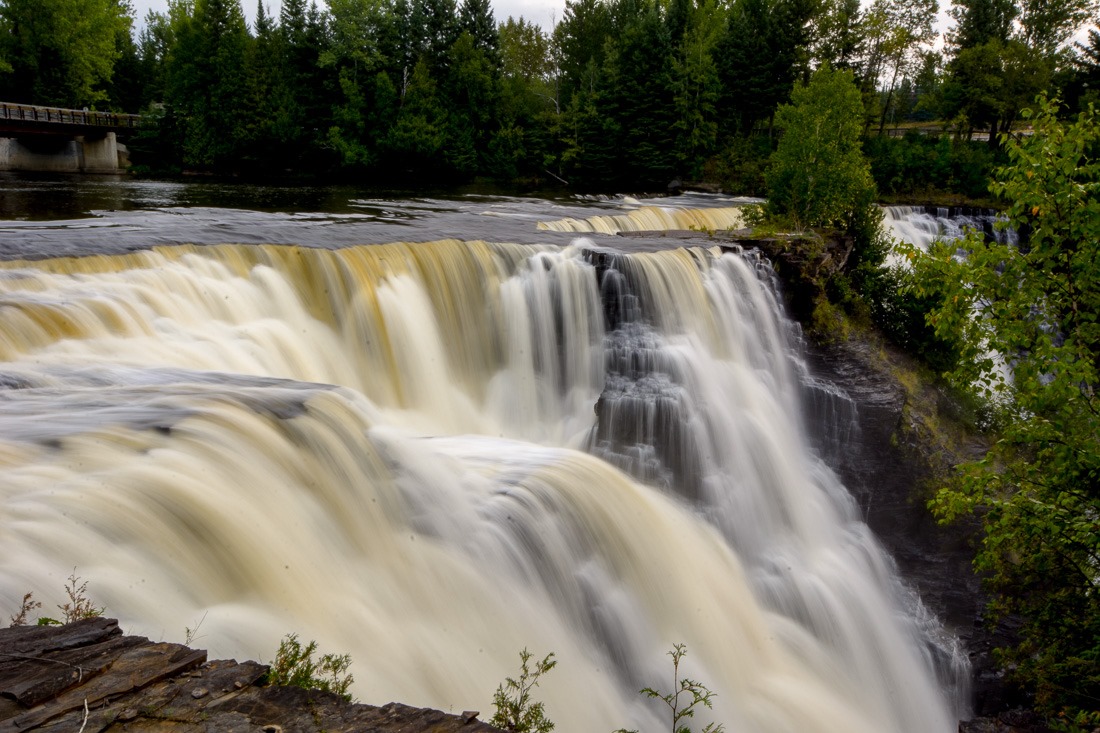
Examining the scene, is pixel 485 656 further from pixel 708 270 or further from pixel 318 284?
pixel 708 270

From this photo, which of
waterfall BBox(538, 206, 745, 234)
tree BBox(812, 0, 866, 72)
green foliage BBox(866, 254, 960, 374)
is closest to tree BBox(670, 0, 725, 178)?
→ tree BBox(812, 0, 866, 72)

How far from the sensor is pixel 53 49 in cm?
Result: 5041

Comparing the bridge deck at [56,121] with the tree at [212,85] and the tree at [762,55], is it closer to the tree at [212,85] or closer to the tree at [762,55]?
the tree at [212,85]

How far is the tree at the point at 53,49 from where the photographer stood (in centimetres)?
4953

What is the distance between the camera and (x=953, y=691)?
8906mm

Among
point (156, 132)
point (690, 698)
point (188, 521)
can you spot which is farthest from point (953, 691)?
point (156, 132)

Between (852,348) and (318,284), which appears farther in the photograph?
(852,348)

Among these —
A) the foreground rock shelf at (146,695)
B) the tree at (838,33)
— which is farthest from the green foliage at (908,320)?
the tree at (838,33)

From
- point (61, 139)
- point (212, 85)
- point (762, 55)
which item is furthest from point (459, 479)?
point (212, 85)

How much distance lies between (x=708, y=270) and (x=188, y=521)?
964cm

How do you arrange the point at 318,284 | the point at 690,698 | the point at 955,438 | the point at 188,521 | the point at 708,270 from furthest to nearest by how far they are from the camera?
the point at 708,270 → the point at 955,438 → the point at 318,284 → the point at 690,698 → the point at 188,521

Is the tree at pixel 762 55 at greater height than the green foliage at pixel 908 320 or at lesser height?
greater

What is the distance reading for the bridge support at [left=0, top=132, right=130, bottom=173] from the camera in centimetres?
4022

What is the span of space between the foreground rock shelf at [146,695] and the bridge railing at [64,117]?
1608 inches
